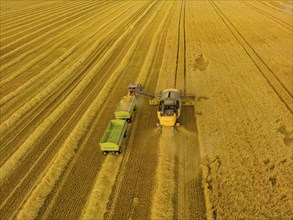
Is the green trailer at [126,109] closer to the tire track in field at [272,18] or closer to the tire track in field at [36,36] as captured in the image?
the tire track in field at [36,36]

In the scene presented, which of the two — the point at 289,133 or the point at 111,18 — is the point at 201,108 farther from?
the point at 111,18

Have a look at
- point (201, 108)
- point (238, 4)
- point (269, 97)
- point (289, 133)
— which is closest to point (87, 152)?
point (201, 108)

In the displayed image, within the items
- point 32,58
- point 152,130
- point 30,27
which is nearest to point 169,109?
point 152,130

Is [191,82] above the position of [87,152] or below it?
above

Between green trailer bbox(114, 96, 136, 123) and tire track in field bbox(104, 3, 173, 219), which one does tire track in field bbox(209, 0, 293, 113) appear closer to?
tire track in field bbox(104, 3, 173, 219)

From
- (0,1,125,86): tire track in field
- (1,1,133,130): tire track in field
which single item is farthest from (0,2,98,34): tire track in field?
(1,1,133,130): tire track in field
